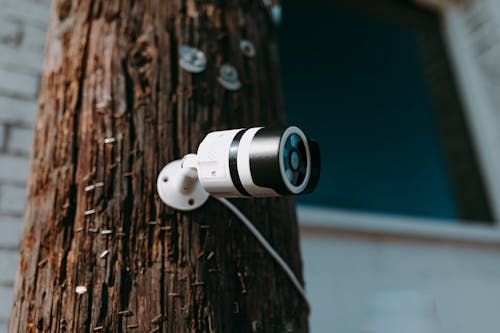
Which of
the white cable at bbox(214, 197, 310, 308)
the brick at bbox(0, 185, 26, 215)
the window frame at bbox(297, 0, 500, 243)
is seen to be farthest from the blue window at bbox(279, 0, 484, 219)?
the white cable at bbox(214, 197, 310, 308)

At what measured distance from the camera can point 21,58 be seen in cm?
135

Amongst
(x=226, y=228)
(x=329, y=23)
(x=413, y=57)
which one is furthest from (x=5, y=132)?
(x=413, y=57)

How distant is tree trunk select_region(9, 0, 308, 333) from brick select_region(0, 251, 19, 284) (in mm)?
568

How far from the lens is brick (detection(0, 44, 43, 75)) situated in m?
1.33

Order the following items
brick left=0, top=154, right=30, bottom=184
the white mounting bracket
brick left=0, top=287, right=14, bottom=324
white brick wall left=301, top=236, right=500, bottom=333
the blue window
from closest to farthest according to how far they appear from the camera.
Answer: the white mounting bracket < brick left=0, top=287, right=14, bottom=324 < brick left=0, top=154, right=30, bottom=184 < white brick wall left=301, top=236, right=500, bottom=333 < the blue window

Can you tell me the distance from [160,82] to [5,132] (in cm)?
80

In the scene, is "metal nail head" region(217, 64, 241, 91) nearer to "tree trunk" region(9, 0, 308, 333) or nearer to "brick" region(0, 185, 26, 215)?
"tree trunk" region(9, 0, 308, 333)

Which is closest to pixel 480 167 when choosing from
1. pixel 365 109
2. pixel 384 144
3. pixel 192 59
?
pixel 384 144

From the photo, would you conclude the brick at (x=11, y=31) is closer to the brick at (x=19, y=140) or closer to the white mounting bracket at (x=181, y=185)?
the brick at (x=19, y=140)

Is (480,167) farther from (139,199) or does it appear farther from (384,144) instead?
(139,199)

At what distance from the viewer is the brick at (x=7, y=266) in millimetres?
1130

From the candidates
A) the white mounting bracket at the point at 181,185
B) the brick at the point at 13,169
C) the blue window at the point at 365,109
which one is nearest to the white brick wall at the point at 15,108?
the brick at the point at 13,169

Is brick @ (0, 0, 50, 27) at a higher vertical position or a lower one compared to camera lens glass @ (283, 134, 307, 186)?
higher

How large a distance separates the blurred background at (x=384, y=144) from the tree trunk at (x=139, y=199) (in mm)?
613
